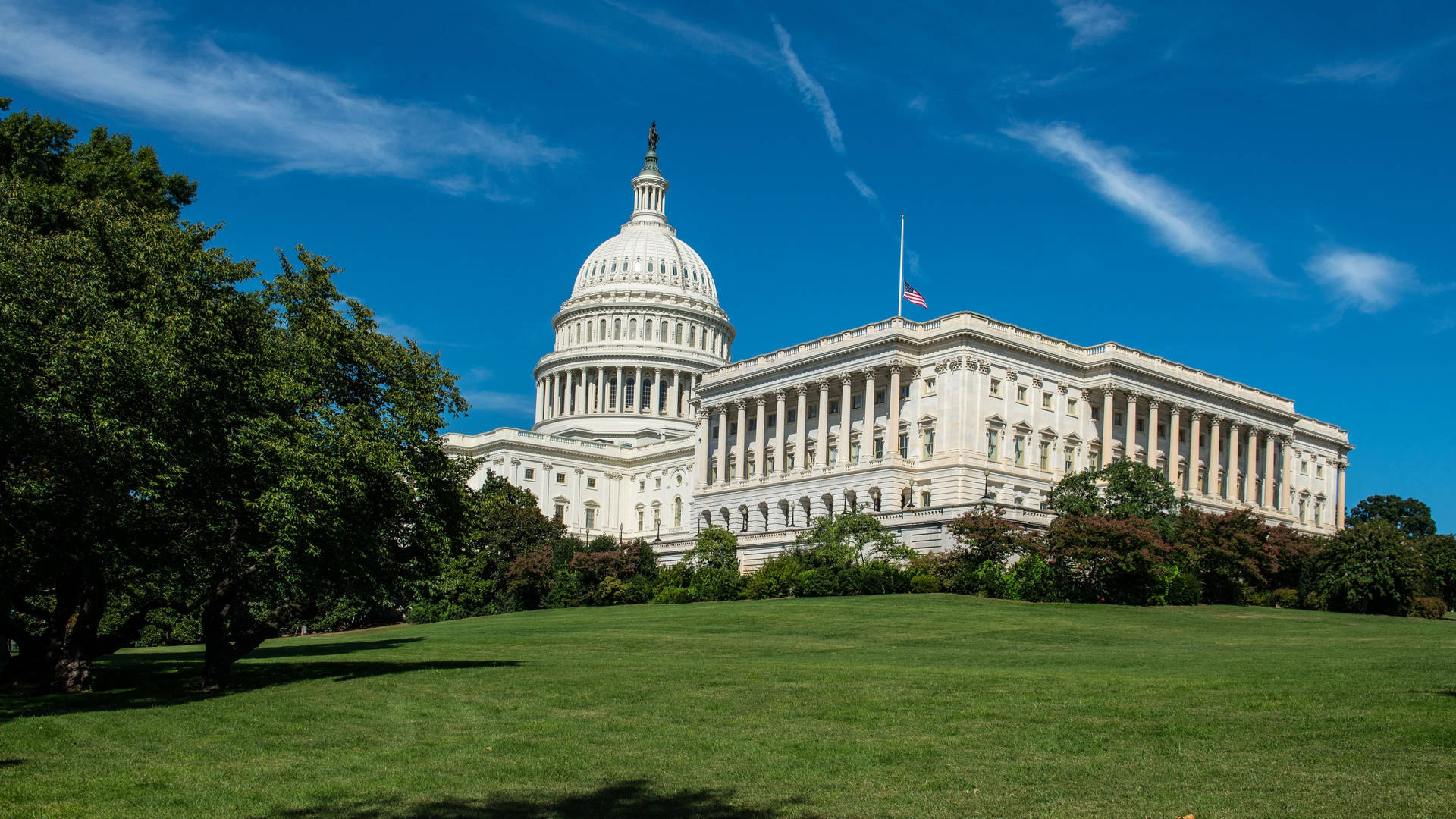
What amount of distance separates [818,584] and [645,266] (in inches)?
3769

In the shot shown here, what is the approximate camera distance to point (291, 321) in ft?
107

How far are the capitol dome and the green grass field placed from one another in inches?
4330

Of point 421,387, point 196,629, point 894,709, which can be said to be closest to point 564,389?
point 196,629

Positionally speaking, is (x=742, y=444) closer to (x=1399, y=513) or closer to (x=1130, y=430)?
(x=1130, y=430)

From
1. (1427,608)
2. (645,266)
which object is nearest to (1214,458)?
(1427,608)

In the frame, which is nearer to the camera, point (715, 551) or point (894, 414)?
point (715, 551)

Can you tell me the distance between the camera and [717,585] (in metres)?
72.6

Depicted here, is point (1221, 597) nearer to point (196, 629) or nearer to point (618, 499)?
point (196, 629)

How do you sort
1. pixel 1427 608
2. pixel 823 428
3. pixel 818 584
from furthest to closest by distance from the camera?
pixel 823 428 → pixel 818 584 → pixel 1427 608

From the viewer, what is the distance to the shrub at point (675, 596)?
242 feet

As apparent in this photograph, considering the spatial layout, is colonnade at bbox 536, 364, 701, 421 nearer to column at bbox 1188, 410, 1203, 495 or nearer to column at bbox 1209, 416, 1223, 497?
column at bbox 1209, 416, 1223, 497

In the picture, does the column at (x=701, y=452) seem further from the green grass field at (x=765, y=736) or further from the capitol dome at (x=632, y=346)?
the green grass field at (x=765, y=736)

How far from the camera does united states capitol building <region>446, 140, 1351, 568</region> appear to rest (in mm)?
87938

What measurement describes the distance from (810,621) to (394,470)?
23716 mm
